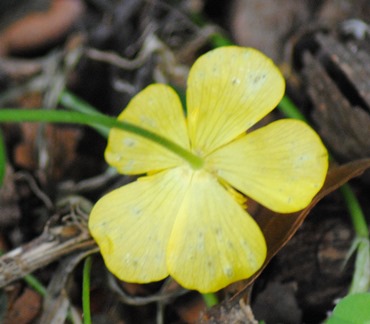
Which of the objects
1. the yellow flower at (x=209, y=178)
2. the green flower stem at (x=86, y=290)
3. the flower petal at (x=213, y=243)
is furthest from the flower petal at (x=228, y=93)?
the green flower stem at (x=86, y=290)

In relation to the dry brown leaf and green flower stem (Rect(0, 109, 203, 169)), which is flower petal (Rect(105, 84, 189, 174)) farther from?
the dry brown leaf

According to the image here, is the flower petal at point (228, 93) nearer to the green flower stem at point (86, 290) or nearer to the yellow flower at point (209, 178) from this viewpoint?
the yellow flower at point (209, 178)

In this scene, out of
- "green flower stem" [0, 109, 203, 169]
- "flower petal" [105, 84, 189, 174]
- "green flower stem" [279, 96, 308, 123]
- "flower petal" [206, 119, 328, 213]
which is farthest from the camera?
"green flower stem" [279, 96, 308, 123]

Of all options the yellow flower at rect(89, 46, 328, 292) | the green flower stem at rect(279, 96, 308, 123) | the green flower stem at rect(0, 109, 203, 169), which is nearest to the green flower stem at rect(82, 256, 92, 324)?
the yellow flower at rect(89, 46, 328, 292)

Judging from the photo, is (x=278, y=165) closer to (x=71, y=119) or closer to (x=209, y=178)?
(x=209, y=178)

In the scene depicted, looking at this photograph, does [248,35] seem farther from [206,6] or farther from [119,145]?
[119,145]

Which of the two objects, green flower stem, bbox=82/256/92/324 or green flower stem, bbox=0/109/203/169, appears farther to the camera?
green flower stem, bbox=82/256/92/324
